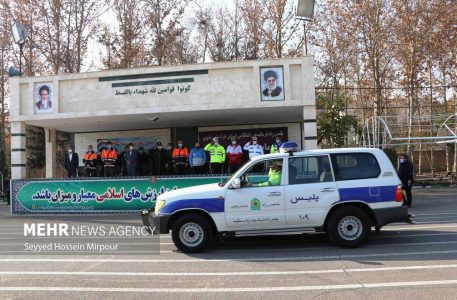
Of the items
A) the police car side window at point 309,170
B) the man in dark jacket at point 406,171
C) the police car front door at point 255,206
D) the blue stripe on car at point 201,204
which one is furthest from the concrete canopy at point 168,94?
the blue stripe on car at point 201,204

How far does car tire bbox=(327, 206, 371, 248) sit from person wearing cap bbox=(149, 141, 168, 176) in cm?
1194

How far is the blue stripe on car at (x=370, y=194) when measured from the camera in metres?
8.54

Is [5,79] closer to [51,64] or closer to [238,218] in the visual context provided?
[51,64]

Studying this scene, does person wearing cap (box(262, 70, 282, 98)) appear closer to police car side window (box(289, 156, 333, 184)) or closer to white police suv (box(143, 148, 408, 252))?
white police suv (box(143, 148, 408, 252))

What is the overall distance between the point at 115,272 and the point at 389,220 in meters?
4.97

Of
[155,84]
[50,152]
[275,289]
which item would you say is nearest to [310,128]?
[155,84]

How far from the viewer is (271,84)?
17.4 meters

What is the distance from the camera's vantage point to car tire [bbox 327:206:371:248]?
337 inches

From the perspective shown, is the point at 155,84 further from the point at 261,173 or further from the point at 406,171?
the point at 261,173

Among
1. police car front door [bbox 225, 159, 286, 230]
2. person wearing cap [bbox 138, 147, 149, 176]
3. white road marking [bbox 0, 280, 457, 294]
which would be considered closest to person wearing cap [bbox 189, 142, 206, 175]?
person wearing cap [bbox 138, 147, 149, 176]

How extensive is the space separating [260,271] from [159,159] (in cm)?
1292

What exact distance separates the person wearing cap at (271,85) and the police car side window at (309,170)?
8.92 m

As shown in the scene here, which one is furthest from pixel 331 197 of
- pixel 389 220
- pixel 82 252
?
pixel 82 252

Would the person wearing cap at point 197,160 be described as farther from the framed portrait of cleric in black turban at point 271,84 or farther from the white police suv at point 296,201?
the white police suv at point 296,201
